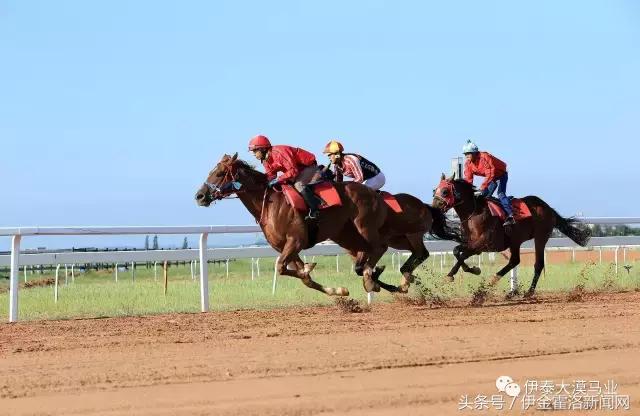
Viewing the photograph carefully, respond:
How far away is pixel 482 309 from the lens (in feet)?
39.2

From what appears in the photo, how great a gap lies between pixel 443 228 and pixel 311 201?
2953 millimetres

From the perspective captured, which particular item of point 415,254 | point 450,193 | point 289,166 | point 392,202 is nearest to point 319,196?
point 289,166

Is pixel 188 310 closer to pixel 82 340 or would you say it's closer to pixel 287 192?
pixel 287 192

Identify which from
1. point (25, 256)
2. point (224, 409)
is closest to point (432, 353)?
point (224, 409)

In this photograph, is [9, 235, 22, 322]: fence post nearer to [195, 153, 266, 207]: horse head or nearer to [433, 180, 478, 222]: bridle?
[195, 153, 266, 207]: horse head

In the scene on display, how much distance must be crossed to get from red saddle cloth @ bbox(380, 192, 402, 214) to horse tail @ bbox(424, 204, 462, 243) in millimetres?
848

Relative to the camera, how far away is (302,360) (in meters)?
7.40

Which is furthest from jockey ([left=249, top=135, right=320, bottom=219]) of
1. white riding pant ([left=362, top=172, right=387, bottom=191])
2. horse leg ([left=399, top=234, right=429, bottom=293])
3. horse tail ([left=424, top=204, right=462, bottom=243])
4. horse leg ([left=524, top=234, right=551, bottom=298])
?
horse leg ([left=524, top=234, right=551, bottom=298])

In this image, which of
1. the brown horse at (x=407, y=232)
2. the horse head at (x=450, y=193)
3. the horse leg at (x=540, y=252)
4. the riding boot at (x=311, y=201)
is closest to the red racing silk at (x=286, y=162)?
the riding boot at (x=311, y=201)

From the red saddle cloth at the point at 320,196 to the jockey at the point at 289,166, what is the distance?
0.19 feet

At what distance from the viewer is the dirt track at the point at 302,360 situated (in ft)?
19.4

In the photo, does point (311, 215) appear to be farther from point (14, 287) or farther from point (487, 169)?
point (487, 169)

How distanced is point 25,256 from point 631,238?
10.2 metres

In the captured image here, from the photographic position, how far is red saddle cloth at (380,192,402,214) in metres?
13.3
